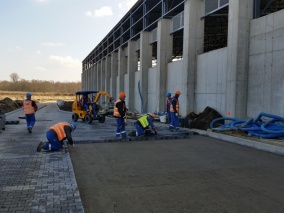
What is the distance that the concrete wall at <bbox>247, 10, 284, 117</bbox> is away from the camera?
11188mm

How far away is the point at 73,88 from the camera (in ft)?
480

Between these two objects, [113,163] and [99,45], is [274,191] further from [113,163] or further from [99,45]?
[99,45]

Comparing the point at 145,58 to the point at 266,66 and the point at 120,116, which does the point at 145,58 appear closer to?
the point at 266,66

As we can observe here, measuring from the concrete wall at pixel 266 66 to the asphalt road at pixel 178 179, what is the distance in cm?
319

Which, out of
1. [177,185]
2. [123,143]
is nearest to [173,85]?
[123,143]

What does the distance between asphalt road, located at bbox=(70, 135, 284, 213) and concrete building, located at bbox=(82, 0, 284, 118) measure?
383 centimetres

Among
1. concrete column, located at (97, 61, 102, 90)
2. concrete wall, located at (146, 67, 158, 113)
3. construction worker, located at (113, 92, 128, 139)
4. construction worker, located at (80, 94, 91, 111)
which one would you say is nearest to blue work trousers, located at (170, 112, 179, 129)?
construction worker, located at (113, 92, 128, 139)

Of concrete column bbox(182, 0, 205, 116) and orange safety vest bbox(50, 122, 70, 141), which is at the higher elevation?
concrete column bbox(182, 0, 205, 116)

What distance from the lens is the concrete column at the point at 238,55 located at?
41.4ft

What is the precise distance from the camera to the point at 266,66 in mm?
11883

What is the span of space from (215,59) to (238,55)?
2670 millimetres

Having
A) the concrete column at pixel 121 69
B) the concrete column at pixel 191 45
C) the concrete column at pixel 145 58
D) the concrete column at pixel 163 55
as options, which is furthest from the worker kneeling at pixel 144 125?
the concrete column at pixel 121 69

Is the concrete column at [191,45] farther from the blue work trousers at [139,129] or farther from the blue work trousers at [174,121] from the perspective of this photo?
the blue work trousers at [139,129]

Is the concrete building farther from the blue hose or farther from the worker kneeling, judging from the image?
the worker kneeling
